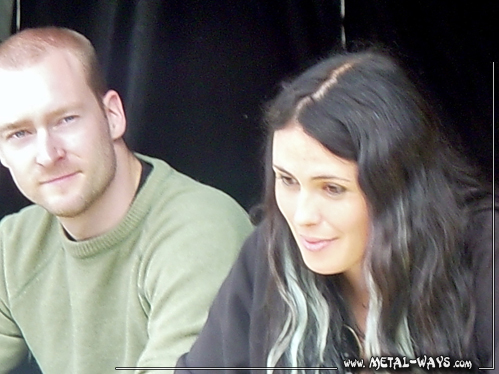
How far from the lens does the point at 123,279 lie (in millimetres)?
1206

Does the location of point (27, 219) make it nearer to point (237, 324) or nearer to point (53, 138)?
point (53, 138)

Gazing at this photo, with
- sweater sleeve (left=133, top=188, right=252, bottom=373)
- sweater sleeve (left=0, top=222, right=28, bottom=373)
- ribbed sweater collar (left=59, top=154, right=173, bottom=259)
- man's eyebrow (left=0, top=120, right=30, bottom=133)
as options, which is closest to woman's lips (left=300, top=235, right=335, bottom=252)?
sweater sleeve (left=133, top=188, right=252, bottom=373)

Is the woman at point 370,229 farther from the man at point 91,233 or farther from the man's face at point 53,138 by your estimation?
the man's face at point 53,138

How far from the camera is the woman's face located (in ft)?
2.91

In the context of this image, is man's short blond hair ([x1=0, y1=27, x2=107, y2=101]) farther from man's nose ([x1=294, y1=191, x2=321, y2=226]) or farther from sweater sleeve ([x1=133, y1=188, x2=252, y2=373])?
man's nose ([x1=294, y1=191, x2=321, y2=226])

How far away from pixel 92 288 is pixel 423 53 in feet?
2.64

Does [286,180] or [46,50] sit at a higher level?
[46,50]

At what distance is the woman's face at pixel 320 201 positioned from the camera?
2.91ft

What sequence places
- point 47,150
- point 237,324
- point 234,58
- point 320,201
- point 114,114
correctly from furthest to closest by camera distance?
point 234,58 < point 114,114 < point 47,150 < point 237,324 < point 320,201

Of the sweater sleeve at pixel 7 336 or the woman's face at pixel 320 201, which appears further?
the sweater sleeve at pixel 7 336

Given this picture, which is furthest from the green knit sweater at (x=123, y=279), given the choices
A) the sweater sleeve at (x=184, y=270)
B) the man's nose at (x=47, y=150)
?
the man's nose at (x=47, y=150)

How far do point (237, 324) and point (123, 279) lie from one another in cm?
25

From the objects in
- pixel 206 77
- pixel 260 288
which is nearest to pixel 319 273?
pixel 260 288

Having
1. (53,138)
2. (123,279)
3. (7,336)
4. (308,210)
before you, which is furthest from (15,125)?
(308,210)
